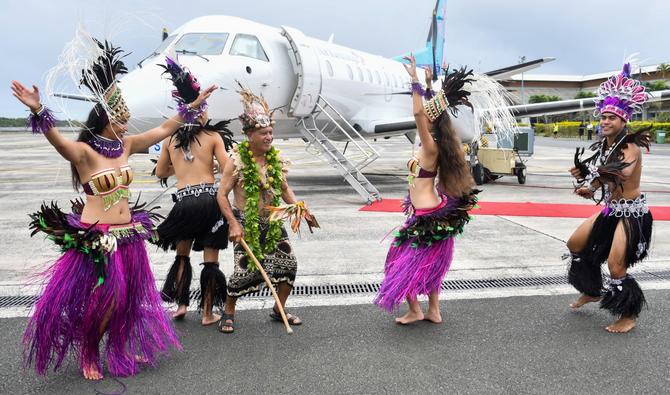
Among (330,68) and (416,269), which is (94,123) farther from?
(330,68)

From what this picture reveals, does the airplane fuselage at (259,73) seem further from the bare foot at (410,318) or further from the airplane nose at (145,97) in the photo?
the bare foot at (410,318)

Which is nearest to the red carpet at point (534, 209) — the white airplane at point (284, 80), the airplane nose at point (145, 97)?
the white airplane at point (284, 80)

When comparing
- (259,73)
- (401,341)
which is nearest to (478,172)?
(259,73)

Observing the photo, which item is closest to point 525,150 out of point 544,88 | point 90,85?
point 90,85

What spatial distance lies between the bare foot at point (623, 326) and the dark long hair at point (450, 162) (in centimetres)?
157

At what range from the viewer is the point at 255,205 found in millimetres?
4039

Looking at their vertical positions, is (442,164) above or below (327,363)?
above

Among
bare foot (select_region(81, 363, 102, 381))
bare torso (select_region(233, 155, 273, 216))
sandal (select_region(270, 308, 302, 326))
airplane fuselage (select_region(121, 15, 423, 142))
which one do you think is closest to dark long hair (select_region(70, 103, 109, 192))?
bare torso (select_region(233, 155, 273, 216))

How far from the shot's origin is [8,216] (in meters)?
9.03

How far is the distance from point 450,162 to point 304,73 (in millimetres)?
7062

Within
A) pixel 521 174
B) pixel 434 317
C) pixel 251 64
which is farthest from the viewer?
pixel 521 174

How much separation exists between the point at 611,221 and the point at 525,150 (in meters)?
11.8

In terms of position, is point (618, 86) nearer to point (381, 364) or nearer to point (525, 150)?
point (381, 364)

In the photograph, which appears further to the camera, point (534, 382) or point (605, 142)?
point (605, 142)
